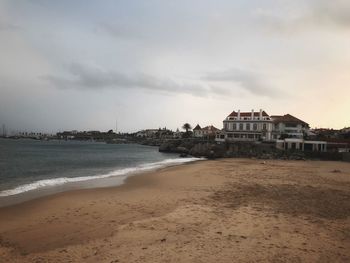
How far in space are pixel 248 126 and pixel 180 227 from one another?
67321 millimetres

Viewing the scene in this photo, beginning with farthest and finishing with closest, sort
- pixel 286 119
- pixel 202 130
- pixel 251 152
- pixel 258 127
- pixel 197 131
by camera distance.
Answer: pixel 197 131
pixel 202 130
pixel 286 119
pixel 258 127
pixel 251 152

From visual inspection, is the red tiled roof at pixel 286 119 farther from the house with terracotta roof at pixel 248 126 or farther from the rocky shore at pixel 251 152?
the rocky shore at pixel 251 152

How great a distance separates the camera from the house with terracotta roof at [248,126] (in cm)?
7694

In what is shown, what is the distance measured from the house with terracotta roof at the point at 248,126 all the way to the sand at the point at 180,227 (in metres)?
55.2

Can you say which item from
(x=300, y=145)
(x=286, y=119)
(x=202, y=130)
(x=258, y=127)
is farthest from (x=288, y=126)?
(x=202, y=130)

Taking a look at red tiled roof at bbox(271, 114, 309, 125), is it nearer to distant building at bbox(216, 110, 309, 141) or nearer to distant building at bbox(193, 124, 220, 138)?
distant building at bbox(216, 110, 309, 141)

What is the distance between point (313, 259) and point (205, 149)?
64.2m

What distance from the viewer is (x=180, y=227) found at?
13.4m

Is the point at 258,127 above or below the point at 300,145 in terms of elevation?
above

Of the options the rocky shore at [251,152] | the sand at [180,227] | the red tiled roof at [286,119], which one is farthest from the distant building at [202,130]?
the sand at [180,227]

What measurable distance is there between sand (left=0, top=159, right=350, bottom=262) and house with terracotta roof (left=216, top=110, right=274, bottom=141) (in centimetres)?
5520

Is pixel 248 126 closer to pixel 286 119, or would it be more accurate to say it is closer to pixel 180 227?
pixel 286 119

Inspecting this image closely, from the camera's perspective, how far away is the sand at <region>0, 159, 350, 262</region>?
10547 millimetres

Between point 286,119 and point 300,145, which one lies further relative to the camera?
point 286,119
